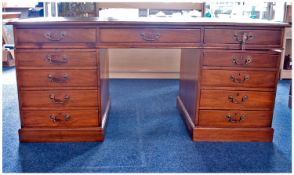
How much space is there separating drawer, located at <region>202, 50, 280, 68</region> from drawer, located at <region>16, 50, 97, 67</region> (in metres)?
0.64

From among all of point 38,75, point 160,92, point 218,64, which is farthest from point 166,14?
point 38,75

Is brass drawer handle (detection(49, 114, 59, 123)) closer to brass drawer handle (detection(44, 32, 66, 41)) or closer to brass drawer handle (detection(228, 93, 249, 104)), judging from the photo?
brass drawer handle (detection(44, 32, 66, 41))

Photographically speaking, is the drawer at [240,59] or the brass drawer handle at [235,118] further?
the brass drawer handle at [235,118]

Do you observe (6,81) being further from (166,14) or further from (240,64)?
(240,64)

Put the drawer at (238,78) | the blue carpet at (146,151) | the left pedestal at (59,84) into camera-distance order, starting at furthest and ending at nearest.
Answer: the drawer at (238,78), the left pedestal at (59,84), the blue carpet at (146,151)

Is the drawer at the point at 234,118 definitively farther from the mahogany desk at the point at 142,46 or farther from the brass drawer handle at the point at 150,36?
the brass drawer handle at the point at 150,36

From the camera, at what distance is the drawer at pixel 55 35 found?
1558 mm

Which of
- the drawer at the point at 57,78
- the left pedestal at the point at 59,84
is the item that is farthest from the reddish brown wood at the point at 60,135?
the drawer at the point at 57,78

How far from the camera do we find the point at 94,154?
5.23ft

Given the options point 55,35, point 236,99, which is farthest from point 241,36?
point 55,35

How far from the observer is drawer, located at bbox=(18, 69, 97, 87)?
1.62m

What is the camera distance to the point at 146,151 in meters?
1.64

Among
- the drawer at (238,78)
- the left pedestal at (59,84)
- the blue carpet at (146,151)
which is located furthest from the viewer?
the drawer at (238,78)

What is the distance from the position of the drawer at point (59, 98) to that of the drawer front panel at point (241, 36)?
71 cm
